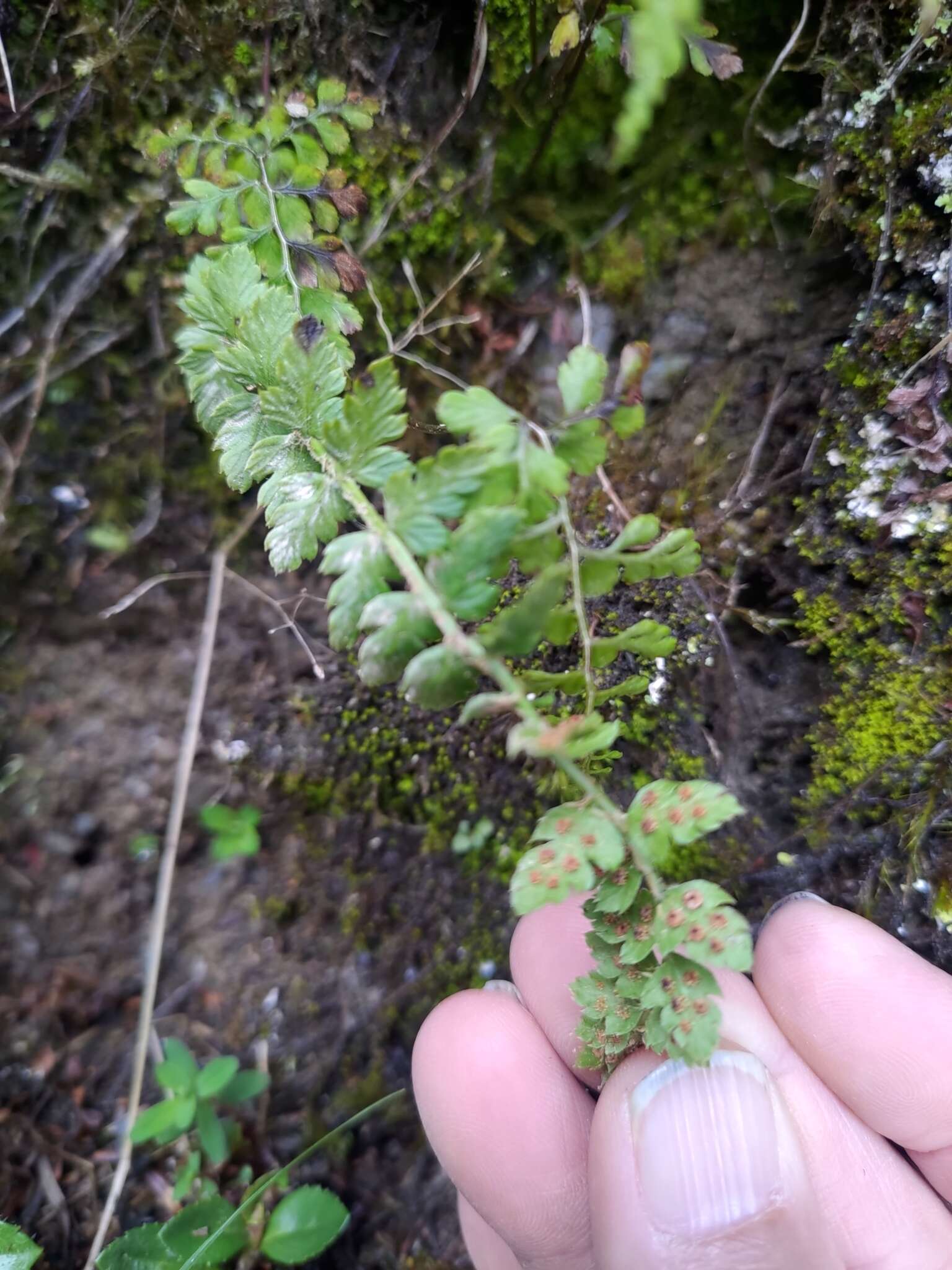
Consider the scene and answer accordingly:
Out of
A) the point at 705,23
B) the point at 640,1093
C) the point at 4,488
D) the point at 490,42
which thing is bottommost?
the point at 4,488

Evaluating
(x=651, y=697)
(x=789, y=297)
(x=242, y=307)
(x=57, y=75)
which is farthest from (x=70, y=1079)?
(x=789, y=297)

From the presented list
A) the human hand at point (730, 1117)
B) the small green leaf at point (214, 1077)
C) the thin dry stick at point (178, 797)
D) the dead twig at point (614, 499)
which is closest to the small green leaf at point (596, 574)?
the dead twig at point (614, 499)

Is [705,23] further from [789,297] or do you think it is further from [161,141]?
[161,141]

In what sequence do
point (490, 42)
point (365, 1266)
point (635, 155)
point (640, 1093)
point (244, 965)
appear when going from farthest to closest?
point (244, 965), point (365, 1266), point (635, 155), point (490, 42), point (640, 1093)

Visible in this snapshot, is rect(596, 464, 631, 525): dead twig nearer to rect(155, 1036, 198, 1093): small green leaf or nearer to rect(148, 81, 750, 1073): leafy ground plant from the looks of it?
rect(148, 81, 750, 1073): leafy ground plant

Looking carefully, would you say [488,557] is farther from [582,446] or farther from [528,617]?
[582,446]

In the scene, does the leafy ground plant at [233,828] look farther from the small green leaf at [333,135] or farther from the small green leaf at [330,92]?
the small green leaf at [330,92]
